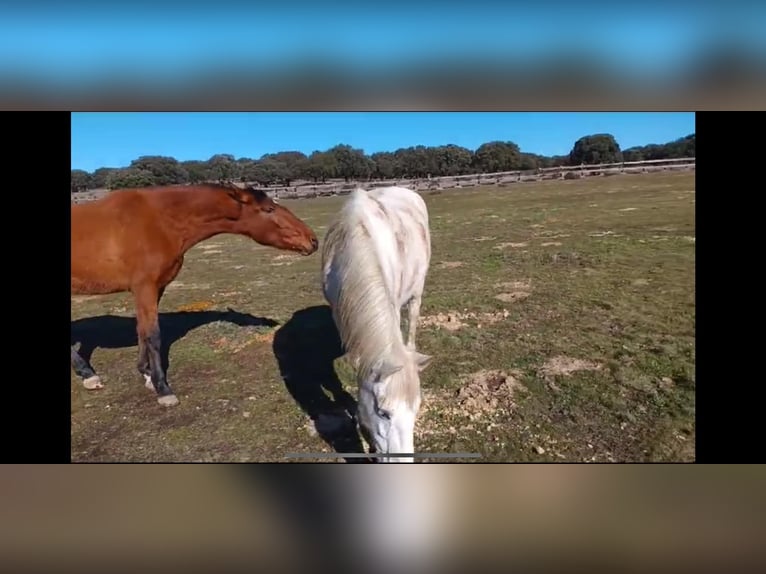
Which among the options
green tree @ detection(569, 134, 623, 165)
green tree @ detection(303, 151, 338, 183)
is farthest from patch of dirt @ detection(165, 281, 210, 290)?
green tree @ detection(569, 134, 623, 165)

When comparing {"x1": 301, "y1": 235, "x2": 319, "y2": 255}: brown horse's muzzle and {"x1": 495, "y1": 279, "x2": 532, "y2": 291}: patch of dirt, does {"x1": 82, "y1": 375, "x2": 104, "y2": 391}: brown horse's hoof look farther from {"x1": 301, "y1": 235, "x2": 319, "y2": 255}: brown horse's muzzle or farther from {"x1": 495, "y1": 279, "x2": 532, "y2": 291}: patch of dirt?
{"x1": 495, "y1": 279, "x2": 532, "y2": 291}: patch of dirt

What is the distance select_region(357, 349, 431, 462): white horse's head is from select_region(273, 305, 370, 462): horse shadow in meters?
0.55

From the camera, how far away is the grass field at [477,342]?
2.72 m

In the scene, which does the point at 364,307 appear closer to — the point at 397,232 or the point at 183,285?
the point at 397,232

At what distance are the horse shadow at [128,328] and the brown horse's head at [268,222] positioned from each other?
0.53 m

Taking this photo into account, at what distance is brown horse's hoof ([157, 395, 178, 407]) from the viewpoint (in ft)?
9.45

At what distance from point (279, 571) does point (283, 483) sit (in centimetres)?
52

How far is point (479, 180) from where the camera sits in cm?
302

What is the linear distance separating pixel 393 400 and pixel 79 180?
6.76 feet

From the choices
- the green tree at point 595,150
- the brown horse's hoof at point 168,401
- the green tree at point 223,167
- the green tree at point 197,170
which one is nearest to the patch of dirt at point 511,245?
the green tree at point 595,150

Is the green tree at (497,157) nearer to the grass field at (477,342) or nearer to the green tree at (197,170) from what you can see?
the grass field at (477,342)

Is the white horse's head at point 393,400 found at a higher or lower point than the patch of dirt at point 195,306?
lower
